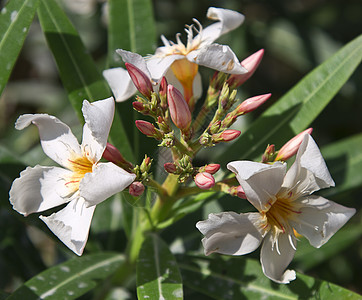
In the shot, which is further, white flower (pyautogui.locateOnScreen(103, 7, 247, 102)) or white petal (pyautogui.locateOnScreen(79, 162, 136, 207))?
white flower (pyautogui.locateOnScreen(103, 7, 247, 102))

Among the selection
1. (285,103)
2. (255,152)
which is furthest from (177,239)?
(285,103)

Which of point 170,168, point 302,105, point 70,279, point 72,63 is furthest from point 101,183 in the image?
point 302,105

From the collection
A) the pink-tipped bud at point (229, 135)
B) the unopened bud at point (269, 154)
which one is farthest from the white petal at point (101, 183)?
the unopened bud at point (269, 154)

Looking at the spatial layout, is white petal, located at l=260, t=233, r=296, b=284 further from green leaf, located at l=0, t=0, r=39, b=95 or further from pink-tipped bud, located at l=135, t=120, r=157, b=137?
green leaf, located at l=0, t=0, r=39, b=95

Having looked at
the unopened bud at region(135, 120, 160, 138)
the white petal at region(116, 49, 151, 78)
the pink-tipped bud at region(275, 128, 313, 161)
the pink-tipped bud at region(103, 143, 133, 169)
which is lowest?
the pink-tipped bud at region(275, 128, 313, 161)

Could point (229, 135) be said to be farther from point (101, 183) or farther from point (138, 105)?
point (101, 183)

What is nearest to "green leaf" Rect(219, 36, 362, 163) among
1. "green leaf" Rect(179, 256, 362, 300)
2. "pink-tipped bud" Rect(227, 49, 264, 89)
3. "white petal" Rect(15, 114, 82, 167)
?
"pink-tipped bud" Rect(227, 49, 264, 89)

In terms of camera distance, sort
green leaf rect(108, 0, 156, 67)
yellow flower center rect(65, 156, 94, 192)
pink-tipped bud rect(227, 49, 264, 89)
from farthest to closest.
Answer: green leaf rect(108, 0, 156, 67), pink-tipped bud rect(227, 49, 264, 89), yellow flower center rect(65, 156, 94, 192)

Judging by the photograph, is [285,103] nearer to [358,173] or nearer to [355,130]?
[358,173]
